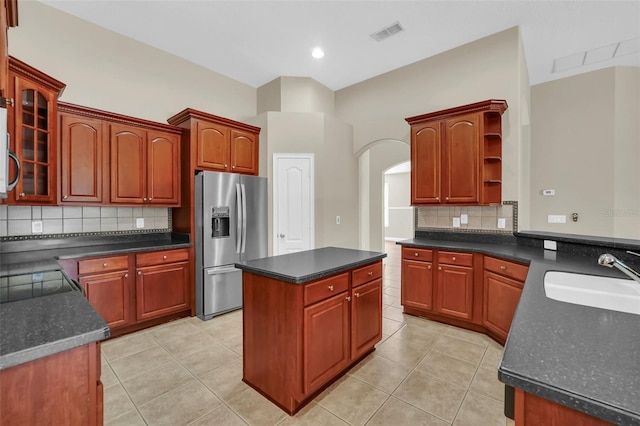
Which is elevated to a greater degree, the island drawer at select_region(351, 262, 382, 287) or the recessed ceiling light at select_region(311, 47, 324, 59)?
the recessed ceiling light at select_region(311, 47, 324, 59)

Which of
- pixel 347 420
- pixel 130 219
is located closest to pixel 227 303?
pixel 130 219

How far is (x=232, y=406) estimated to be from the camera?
1.95m

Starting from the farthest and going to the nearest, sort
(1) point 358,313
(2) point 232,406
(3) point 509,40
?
(3) point 509,40, (1) point 358,313, (2) point 232,406

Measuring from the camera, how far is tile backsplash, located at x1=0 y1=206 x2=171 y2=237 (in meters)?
2.74

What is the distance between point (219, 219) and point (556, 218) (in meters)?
5.01

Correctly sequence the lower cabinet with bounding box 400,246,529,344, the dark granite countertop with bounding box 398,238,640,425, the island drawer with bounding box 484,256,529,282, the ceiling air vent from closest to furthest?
the dark granite countertop with bounding box 398,238,640,425 < the island drawer with bounding box 484,256,529,282 < the lower cabinet with bounding box 400,246,529,344 < the ceiling air vent

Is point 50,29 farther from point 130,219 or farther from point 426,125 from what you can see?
point 426,125

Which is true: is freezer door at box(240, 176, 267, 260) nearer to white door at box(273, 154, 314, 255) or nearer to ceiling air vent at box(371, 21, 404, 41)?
white door at box(273, 154, 314, 255)

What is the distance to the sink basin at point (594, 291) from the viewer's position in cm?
151

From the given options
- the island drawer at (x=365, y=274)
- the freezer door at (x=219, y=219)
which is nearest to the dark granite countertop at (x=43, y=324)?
the freezer door at (x=219, y=219)

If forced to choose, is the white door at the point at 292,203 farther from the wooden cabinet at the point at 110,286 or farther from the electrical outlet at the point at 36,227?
the electrical outlet at the point at 36,227

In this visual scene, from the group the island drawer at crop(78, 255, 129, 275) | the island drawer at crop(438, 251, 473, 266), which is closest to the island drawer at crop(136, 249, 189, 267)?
the island drawer at crop(78, 255, 129, 275)

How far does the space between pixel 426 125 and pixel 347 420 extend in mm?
3255

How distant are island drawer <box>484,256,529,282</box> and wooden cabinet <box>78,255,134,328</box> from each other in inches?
148
